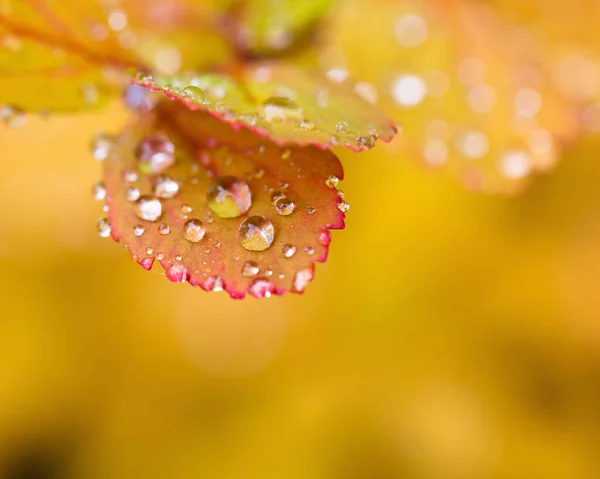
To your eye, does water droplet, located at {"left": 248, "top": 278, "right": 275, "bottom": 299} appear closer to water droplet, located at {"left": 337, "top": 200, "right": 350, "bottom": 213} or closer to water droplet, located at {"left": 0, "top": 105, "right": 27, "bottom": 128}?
water droplet, located at {"left": 337, "top": 200, "right": 350, "bottom": 213}

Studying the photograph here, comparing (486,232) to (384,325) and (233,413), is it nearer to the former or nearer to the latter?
(384,325)

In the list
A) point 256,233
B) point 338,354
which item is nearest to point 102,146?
point 256,233

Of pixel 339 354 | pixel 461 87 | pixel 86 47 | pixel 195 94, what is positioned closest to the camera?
pixel 195 94

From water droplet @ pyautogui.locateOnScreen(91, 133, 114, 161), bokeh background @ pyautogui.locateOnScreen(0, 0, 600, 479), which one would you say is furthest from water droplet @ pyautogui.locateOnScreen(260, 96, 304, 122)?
bokeh background @ pyautogui.locateOnScreen(0, 0, 600, 479)

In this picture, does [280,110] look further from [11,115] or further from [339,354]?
[339,354]

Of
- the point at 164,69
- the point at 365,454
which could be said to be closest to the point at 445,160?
the point at 164,69

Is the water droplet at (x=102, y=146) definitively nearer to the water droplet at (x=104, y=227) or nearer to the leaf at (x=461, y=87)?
the water droplet at (x=104, y=227)
